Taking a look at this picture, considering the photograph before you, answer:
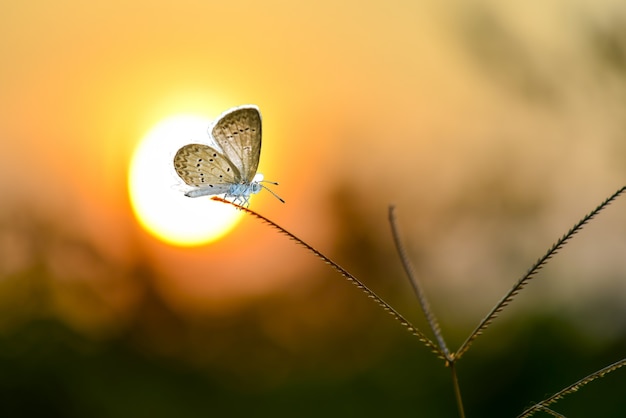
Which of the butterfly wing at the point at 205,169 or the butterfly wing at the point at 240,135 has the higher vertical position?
the butterfly wing at the point at 240,135

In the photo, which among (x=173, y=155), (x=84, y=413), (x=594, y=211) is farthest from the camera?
(x=84, y=413)

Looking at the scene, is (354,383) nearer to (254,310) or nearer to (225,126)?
(254,310)

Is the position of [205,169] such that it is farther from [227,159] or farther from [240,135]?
[240,135]

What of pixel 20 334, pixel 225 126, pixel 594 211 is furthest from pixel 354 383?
pixel 594 211

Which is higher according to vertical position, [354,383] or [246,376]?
[354,383]

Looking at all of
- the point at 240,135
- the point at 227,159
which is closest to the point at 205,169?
the point at 227,159

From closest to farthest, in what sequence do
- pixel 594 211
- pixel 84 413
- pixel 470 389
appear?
pixel 594 211 → pixel 470 389 → pixel 84 413
